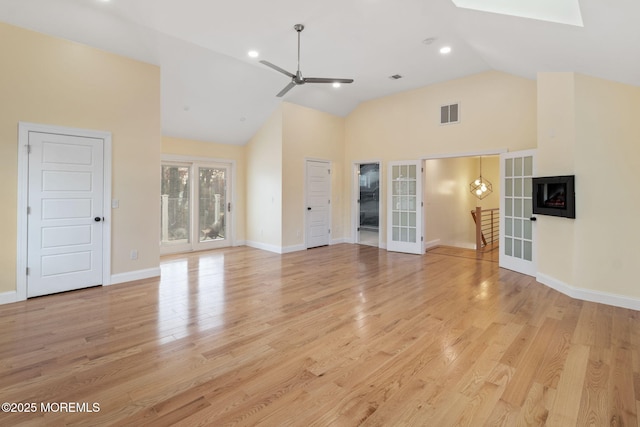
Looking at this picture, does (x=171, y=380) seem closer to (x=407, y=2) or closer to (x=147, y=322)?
(x=147, y=322)

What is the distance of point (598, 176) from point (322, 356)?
3982mm

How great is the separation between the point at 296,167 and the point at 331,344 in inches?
198

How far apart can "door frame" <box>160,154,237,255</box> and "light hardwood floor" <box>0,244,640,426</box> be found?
2.82 metres

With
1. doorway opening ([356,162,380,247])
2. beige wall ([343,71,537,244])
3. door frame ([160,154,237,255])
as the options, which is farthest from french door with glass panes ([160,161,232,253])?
doorway opening ([356,162,380,247])

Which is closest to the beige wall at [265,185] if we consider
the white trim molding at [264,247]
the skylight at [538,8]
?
the white trim molding at [264,247]

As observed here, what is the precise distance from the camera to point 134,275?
4617 mm

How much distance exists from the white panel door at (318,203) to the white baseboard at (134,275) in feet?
11.5

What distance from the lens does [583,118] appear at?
3771 mm

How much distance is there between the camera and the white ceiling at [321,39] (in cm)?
315

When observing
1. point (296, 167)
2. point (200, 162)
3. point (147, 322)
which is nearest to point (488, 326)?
point (147, 322)

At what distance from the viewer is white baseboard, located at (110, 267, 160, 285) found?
4434 mm

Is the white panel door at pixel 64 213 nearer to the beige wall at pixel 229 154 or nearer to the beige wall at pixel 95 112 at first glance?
the beige wall at pixel 95 112

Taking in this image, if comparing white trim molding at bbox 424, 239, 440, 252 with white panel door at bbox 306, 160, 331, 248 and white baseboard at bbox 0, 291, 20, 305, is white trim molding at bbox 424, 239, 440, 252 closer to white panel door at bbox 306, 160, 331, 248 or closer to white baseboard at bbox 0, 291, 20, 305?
white panel door at bbox 306, 160, 331, 248

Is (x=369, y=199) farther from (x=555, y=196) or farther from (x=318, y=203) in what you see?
(x=555, y=196)
